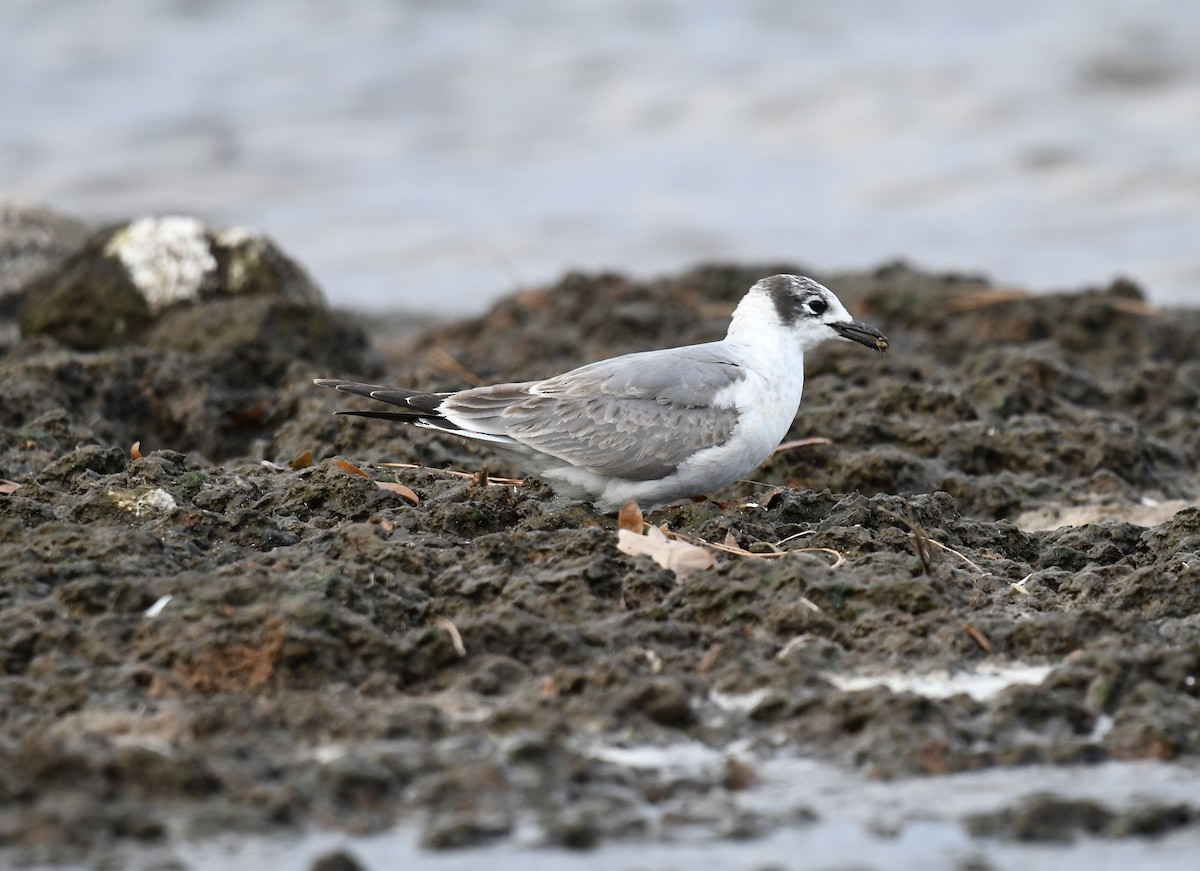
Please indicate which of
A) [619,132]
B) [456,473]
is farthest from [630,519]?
[619,132]

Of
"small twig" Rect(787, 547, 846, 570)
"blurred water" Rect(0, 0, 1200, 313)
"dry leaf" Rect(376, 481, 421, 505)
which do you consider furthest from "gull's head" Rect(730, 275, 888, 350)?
"blurred water" Rect(0, 0, 1200, 313)

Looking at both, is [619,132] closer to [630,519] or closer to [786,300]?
[786,300]

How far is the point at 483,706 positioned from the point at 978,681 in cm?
137

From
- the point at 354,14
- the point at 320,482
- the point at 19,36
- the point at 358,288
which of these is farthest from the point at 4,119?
the point at 320,482

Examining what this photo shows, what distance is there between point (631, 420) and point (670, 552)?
1.03m

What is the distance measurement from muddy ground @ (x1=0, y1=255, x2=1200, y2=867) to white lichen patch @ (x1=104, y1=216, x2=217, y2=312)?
219 centimetres

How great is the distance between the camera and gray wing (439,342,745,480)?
599 centimetres

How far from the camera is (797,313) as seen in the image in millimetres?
6723

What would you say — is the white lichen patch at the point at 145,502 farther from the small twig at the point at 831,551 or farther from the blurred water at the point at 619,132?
the blurred water at the point at 619,132

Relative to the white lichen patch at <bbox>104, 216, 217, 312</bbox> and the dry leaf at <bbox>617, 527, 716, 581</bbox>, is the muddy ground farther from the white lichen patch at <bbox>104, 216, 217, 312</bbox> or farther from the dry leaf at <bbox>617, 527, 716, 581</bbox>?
the white lichen patch at <bbox>104, 216, 217, 312</bbox>

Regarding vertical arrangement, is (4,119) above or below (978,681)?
above

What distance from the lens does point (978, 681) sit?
4.49m

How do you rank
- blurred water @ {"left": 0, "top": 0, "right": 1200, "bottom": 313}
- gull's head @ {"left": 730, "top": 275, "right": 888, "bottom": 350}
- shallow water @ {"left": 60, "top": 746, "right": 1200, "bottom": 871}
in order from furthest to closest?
blurred water @ {"left": 0, "top": 0, "right": 1200, "bottom": 313}, gull's head @ {"left": 730, "top": 275, "right": 888, "bottom": 350}, shallow water @ {"left": 60, "top": 746, "right": 1200, "bottom": 871}

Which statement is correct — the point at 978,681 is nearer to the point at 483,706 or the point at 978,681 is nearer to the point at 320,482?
the point at 483,706
